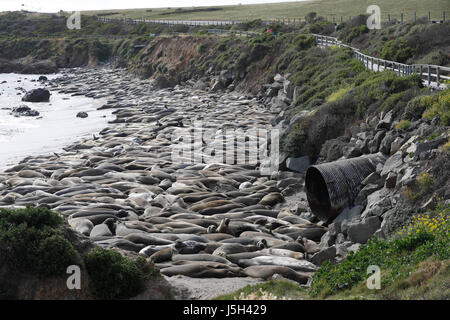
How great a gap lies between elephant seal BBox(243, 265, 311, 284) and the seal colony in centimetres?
2

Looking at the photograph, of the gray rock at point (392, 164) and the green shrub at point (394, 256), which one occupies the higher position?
the gray rock at point (392, 164)

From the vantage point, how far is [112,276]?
990cm

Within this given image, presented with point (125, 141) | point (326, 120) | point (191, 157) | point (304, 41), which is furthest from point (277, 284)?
point (304, 41)

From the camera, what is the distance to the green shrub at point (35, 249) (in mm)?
9414

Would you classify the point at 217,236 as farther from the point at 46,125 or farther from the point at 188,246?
the point at 46,125

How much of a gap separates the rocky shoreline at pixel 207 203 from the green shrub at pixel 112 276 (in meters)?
1.12

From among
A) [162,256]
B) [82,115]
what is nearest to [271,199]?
[162,256]

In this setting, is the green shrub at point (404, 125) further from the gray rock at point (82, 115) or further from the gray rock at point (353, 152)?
the gray rock at point (82, 115)

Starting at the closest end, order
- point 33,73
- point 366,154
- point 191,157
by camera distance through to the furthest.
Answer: point 366,154 → point 191,157 → point 33,73

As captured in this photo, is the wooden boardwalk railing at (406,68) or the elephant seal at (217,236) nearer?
the elephant seal at (217,236)

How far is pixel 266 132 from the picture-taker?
3056 cm

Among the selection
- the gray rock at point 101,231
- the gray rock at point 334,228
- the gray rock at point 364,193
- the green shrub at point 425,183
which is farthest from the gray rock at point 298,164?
the gray rock at point 101,231
